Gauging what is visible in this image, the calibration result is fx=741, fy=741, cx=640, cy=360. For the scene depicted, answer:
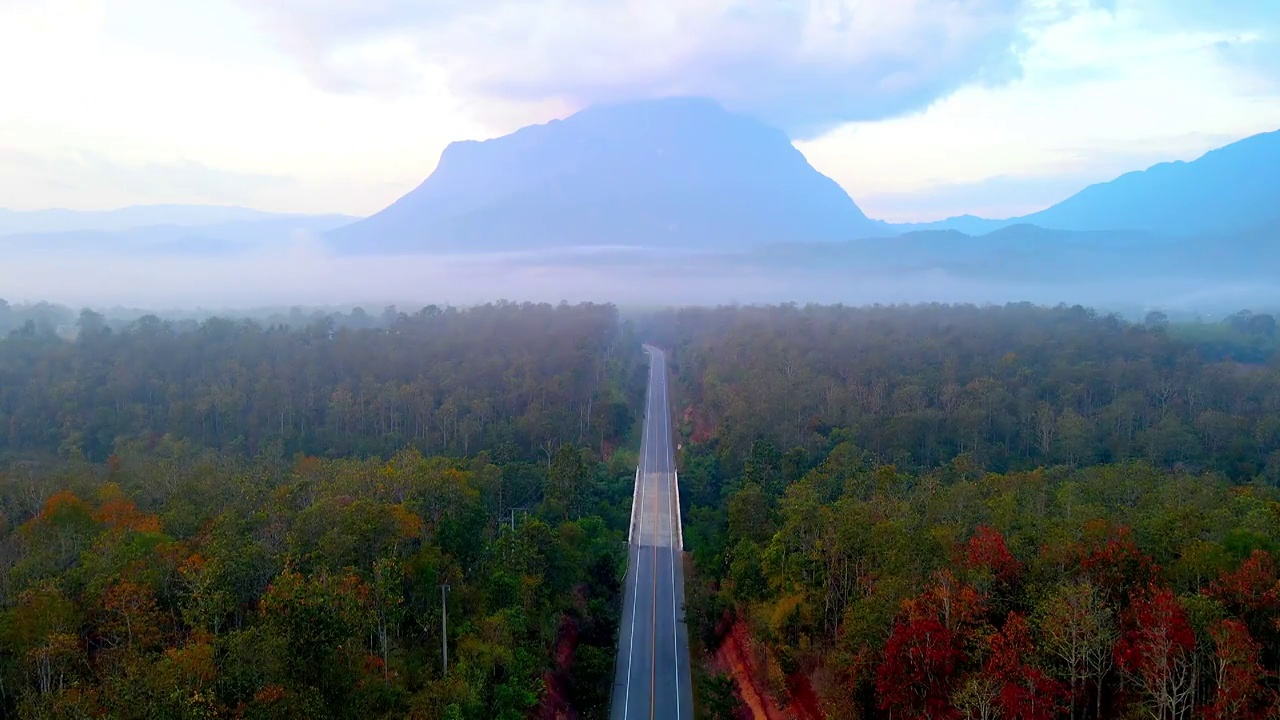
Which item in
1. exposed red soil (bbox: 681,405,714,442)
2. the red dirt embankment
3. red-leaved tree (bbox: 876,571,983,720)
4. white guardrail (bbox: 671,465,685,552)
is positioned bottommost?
the red dirt embankment

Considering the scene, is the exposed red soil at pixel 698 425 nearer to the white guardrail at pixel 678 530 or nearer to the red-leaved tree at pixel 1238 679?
the white guardrail at pixel 678 530

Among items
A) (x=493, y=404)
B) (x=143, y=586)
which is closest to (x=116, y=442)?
(x=493, y=404)

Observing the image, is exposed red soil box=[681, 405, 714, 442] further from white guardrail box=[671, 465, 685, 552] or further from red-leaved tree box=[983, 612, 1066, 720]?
red-leaved tree box=[983, 612, 1066, 720]

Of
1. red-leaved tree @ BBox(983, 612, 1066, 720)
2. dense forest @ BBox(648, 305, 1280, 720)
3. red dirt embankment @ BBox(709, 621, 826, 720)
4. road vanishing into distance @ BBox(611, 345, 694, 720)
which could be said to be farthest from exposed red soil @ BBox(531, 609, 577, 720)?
red-leaved tree @ BBox(983, 612, 1066, 720)

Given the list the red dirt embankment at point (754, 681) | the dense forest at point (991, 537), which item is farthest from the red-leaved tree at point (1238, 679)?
the red dirt embankment at point (754, 681)

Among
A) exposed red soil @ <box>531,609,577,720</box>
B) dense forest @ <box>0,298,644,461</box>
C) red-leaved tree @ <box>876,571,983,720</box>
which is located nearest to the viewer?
red-leaved tree @ <box>876,571,983,720</box>

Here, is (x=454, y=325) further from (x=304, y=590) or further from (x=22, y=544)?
(x=304, y=590)

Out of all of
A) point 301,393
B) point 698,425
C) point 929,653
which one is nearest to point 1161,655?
point 929,653

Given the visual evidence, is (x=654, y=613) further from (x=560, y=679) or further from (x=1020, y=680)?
(x=1020, y=680)
